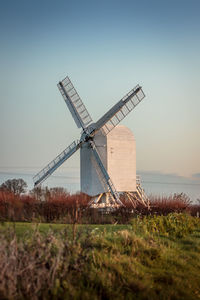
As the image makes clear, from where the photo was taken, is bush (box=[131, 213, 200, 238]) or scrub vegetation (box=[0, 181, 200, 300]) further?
bush (box=[131, 213, 200, 238])

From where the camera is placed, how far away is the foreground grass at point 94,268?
18.5 feet

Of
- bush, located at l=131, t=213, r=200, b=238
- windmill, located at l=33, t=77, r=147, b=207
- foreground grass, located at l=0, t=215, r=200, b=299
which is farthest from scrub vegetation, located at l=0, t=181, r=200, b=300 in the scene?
windmill, located at l=33, t=77, r=147, b=207

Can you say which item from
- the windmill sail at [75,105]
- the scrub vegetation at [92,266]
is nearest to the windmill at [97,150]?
the windmill sail at [75,105]

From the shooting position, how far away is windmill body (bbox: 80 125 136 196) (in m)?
24.8

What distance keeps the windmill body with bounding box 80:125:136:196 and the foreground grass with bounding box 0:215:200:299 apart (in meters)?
14.7

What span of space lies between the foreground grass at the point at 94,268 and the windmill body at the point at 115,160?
14654 mm

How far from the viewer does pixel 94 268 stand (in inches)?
275

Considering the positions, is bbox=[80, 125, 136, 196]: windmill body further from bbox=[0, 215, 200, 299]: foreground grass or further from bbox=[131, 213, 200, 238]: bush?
bbox=[0, 215, 200, 299]: foreground grass

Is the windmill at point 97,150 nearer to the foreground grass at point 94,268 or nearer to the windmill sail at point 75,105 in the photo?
the windmill sail at point 75,105

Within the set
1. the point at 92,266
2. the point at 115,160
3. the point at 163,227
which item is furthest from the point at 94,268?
the point at 115,160

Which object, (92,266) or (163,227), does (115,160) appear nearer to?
(163,227)

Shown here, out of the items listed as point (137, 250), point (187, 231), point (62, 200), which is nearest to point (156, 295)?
point (137, 250)

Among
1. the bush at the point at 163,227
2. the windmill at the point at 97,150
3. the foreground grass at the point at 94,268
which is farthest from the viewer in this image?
the windmill at the point at 97,150

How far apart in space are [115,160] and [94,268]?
1820 cm
